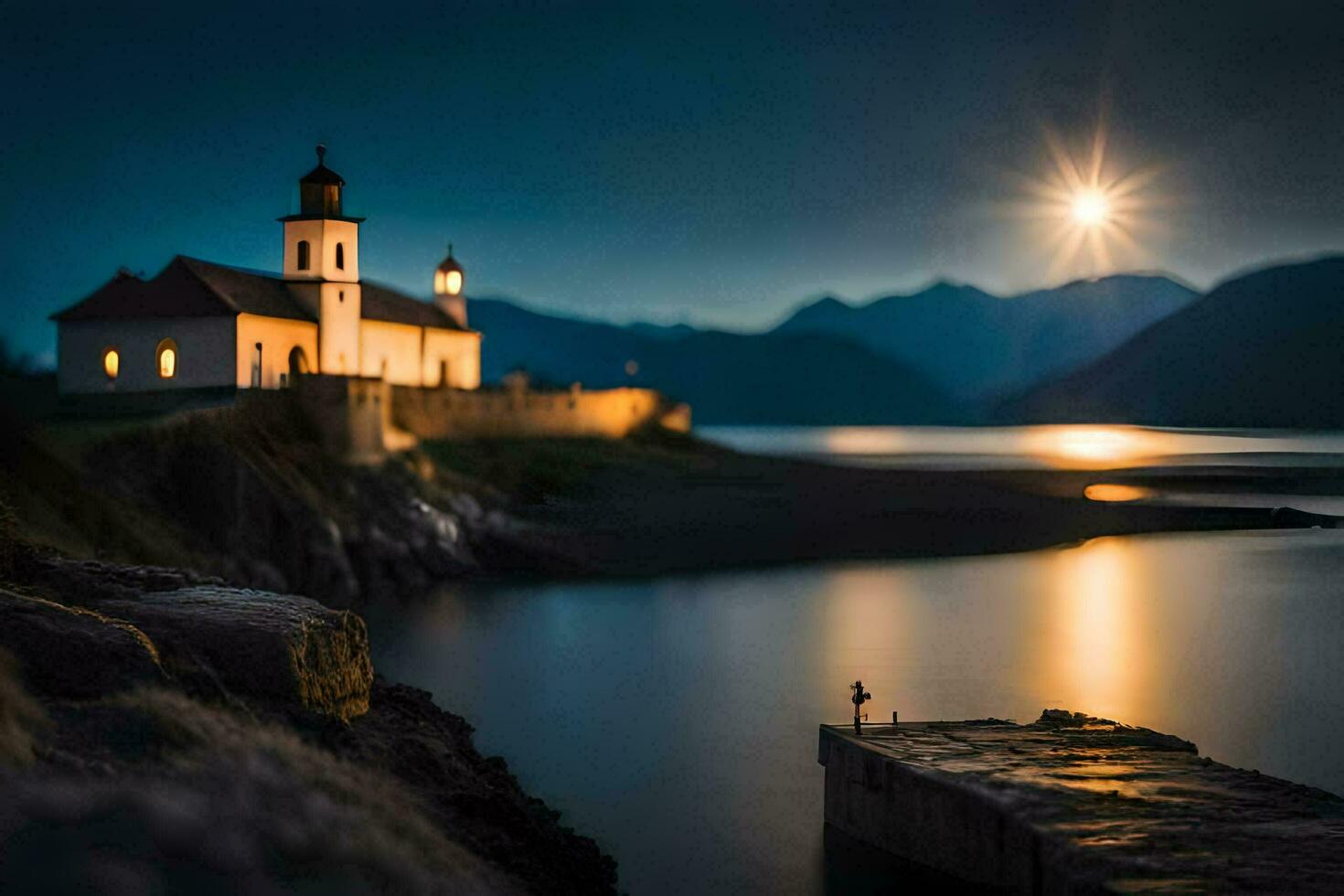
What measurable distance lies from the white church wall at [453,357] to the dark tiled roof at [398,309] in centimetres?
43

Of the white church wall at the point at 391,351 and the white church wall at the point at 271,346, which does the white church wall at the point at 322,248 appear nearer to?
the white church wall at the point at 271,346

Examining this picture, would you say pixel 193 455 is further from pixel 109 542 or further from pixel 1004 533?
pixel 1004 533

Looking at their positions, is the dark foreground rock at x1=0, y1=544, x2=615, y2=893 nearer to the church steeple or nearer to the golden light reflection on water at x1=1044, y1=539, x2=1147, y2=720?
the golden light reflection on water at x1=1044, y1=539, x2=1147, y2=720

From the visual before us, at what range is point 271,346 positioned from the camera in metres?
46.7

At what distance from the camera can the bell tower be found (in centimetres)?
4878

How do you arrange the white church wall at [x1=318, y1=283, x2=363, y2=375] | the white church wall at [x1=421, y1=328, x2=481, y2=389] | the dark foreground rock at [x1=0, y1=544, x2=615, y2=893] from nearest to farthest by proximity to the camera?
the dark foreground rock at [x1=0, y1=544, x2=615, y2=893]
the white church wall at [x1=318, y1=283, x2=363, y2=375]
the white church wall at [x1=421, y1=328, x2=481, y2=389]

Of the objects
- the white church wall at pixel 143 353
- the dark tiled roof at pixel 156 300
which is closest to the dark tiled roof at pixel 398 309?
the dark tiled roof at pixel 156 300

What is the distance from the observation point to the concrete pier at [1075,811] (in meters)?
11.3

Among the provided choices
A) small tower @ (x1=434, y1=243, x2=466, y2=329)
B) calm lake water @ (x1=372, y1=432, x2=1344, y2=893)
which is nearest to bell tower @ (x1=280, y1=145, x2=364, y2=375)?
small tower @ (x1=434, y1=243, x2=466, y2=329)

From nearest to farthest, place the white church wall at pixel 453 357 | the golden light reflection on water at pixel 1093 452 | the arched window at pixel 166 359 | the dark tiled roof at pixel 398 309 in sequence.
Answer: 1. the arched window at pixel 166 359
2. the dark tiled roof at pixel 398 309
3. the white church wall at pixel 453 357
4. the golden light reflection on water at pixel 1093 452

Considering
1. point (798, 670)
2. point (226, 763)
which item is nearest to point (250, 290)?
point (798, 670)

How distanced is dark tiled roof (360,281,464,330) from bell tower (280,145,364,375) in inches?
95.1

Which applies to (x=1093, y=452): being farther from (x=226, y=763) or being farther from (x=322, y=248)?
(x=226, y=763)

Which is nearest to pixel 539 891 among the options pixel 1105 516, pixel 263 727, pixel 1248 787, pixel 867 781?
pixel 263 727
